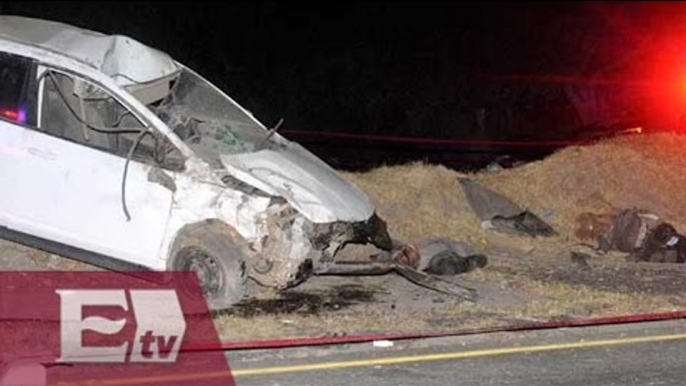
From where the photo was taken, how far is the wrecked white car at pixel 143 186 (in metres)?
8.68

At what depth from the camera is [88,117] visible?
905 cm

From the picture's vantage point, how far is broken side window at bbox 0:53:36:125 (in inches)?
353

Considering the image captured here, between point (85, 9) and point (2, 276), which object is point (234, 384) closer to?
point (2, 276)

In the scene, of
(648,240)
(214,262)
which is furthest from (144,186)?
(648,240)

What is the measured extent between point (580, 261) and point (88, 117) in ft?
19.0

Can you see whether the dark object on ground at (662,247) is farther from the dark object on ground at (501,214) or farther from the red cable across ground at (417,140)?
the red cable across ground at (417,140)

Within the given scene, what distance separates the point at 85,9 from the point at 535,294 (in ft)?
70.4

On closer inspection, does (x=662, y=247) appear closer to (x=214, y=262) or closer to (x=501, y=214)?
(x=501, y=214)

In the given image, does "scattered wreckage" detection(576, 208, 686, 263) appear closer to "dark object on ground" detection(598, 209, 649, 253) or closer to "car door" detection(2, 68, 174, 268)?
"dark object on ground" detection(598, 209, 649, 253)

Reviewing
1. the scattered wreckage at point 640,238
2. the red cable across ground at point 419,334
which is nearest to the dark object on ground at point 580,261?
the scattered wreckage at point 640,238

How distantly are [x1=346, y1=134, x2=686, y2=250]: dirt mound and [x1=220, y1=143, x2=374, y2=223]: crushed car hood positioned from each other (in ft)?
8.56

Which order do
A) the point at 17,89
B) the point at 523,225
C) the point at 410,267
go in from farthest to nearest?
the point at 523,225
the point at 410,267
the point at 17,89

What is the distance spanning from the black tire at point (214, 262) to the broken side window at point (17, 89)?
178cm

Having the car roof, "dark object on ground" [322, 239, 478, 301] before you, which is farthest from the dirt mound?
the car roof
